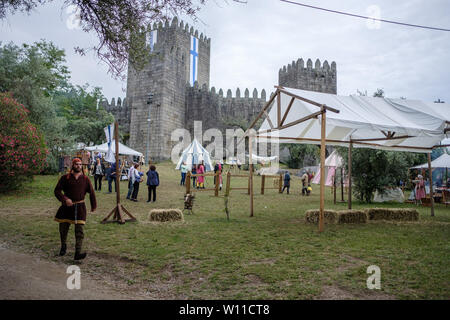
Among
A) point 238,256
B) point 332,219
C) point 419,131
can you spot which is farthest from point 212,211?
point 419,131

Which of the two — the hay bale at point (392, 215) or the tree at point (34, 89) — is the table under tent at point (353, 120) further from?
the tree at point (34, 89)

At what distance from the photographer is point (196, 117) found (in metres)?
37.2

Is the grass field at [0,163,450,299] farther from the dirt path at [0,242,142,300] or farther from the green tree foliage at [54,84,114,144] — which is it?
the green tree foliage at [54,84,114,144]

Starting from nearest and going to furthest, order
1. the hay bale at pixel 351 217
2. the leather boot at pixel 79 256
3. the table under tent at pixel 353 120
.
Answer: the leather boot at pixel 79 256 < the table under tent at pixel 353 120 < the hay bale at pixel 351 217

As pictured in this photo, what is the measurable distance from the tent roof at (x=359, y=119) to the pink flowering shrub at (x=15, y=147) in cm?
1009

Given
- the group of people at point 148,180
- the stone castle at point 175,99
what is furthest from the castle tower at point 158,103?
the group of people at point 148,180

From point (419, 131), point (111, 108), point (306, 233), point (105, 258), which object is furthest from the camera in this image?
point (111, 108)

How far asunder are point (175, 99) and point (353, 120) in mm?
30422

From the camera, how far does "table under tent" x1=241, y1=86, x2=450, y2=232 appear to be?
22.3 feet

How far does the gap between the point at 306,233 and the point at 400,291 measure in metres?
3.11

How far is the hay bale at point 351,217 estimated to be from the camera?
7.91 meters

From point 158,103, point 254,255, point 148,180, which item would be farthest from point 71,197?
point 158,103
